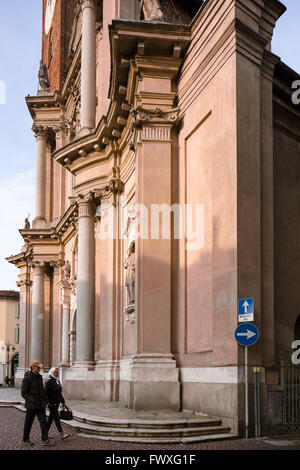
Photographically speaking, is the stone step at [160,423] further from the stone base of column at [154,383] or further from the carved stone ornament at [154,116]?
the carved stone ornament at [154,116]

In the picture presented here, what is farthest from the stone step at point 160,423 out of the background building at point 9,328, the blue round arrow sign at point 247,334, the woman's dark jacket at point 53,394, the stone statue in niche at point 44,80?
the background building at point 9,328

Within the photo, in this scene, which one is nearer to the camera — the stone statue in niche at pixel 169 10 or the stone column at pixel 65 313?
the stone statue in niche at pixel 169 10

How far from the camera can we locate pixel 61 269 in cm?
3017

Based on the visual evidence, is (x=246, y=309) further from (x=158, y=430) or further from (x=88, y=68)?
(x=88, y=68)

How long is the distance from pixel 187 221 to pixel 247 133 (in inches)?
114

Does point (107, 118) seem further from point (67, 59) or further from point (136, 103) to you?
point (67, 59)

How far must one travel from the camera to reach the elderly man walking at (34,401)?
32.6 feet

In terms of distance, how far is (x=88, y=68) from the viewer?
23188 millimetres

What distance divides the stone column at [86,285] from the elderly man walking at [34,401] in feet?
32.2

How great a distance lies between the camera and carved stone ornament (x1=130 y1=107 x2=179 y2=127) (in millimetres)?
14906

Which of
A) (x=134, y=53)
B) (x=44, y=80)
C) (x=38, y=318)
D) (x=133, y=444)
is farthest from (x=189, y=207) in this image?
(x=44, y=80)

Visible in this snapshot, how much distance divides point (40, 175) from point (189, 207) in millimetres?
19911

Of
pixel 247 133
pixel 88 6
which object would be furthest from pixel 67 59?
pixel 247 133

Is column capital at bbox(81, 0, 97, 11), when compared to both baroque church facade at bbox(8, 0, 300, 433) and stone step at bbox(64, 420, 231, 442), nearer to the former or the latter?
baroque church facade at bbox(8, 0, 300, 433)
